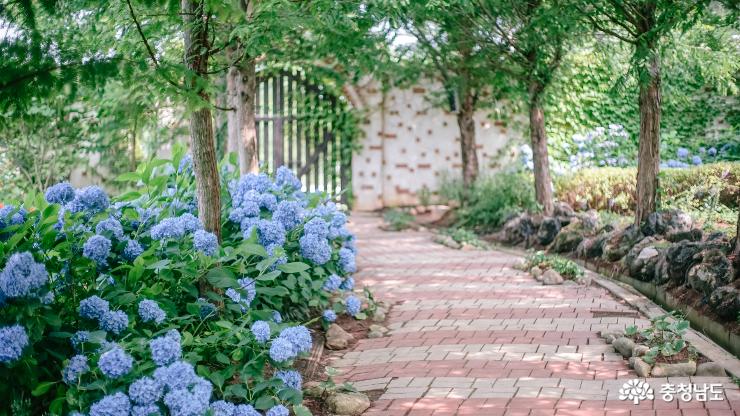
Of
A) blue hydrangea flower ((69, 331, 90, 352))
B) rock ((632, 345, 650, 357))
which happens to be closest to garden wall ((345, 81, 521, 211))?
rock ((632, 345, 650, 357))

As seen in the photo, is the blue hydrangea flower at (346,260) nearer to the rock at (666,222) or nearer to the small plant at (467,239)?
the rock at (666,222)

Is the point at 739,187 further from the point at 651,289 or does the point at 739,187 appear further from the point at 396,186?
the point at 396,186

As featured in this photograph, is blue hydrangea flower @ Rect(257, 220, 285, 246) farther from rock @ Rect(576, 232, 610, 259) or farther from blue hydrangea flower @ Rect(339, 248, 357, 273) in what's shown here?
rock @ Rect(576, 232, 610, 259)

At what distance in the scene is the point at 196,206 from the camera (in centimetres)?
458

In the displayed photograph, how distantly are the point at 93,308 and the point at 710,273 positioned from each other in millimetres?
3899

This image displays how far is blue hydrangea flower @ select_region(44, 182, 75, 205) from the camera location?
3.84m

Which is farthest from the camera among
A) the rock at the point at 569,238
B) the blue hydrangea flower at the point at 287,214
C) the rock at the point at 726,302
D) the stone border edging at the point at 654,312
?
the rock at the point at 569,238

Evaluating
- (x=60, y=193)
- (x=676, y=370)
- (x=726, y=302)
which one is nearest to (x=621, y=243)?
(x=726, y=302)

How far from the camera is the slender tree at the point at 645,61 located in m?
6.43

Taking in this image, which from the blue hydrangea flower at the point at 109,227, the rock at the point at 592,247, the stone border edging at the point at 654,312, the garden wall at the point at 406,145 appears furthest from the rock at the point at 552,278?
the garden wall at the point at 406,145

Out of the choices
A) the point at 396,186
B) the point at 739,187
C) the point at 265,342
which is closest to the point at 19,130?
the point at 396,186

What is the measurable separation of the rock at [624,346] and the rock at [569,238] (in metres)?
3.69

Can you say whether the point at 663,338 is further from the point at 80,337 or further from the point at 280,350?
the point at 80,337

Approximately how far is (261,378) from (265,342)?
0.51 ft
